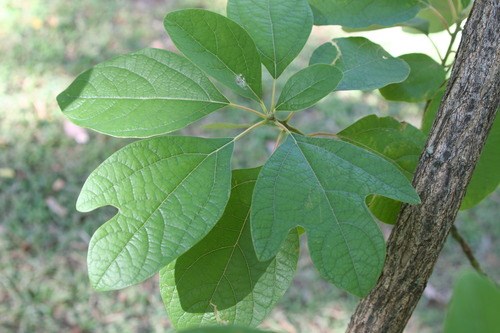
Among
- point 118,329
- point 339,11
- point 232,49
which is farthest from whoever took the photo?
point 118,329

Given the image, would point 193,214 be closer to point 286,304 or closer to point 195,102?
point 195,102

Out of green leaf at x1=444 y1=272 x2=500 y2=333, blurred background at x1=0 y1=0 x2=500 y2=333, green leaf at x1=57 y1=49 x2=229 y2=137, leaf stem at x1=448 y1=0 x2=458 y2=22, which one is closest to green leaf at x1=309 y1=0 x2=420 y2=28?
leaf stem at x1=448 y1=0 x2=458 y2=22

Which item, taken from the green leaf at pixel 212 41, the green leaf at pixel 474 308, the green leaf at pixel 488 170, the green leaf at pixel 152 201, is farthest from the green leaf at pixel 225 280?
the green leaf at pixel 474 308

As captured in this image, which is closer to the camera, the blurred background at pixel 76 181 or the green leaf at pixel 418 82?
the green leaf at pixel 418 82

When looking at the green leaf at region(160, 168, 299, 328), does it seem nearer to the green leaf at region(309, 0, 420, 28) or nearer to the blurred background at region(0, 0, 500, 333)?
the green leaf at region(309, 0, 420, 28)

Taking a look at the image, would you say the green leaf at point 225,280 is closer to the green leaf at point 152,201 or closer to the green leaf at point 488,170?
the green leaf at point 152,201

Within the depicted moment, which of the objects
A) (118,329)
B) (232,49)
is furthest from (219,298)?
(118,329)
